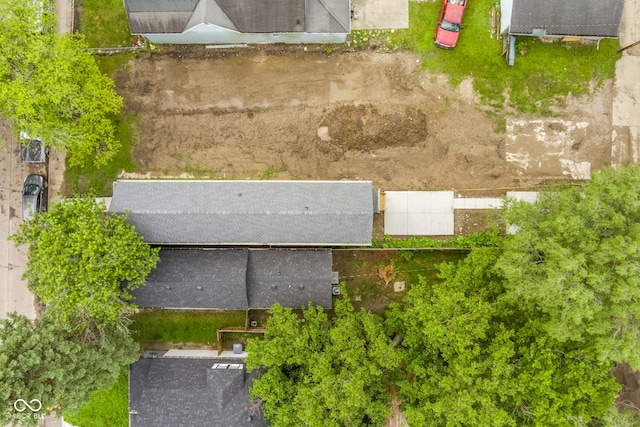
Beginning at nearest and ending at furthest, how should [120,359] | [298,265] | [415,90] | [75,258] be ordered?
1. [75,258]
2. [120,359]
3. [298,265]
4. [415,90]

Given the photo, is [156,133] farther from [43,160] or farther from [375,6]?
[375,6]

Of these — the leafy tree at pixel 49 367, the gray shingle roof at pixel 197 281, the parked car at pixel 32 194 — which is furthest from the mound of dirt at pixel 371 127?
the parked car at pixel 32 194

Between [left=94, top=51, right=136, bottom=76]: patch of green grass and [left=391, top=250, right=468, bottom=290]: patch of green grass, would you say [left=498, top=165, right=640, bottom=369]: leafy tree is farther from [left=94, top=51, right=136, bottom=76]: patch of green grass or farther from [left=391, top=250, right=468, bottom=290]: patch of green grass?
[left=94, top=51, right=136, bottom=76]: patch of green grass

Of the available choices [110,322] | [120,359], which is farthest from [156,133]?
[120,359]

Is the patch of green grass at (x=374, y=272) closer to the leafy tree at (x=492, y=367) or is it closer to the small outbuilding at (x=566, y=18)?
the leafy tree at (x=492, y=367)

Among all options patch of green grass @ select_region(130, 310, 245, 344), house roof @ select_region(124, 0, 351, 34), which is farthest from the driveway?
house roof @ select_region(124, 0, 351, 34)

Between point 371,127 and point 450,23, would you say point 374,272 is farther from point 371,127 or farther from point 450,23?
point 450,23
